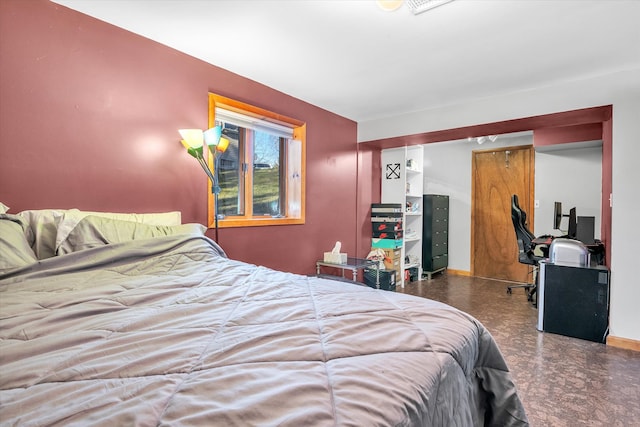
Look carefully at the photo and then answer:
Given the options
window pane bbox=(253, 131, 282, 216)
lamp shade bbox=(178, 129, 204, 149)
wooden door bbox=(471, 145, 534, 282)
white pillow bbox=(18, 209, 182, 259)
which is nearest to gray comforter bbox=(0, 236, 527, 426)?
white pillow bbox=(18, 209, 182, 259)

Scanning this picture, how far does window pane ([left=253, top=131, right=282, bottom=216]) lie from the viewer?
10.4ft

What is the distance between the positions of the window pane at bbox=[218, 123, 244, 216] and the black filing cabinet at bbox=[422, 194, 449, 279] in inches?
128

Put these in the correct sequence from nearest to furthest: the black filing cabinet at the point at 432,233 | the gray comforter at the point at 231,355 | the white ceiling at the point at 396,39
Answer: the gray comforter at the point at 231,355 < the white ceiling at the point at 396,39 < the black filing cabinet at the point at 432,233

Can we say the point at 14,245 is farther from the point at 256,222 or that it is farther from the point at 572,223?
the point at 572,223

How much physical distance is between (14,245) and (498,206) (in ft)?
18.6

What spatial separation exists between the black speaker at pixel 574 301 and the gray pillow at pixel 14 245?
367 centimetres

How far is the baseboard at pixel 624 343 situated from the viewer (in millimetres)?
2557

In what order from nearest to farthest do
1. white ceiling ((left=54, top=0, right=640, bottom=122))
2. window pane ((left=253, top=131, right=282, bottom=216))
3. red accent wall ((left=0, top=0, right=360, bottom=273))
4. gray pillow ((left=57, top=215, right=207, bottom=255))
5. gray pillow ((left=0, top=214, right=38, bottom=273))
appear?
gray pillow ((left=0, top=214, right=38, bottom=273))
gray pillow ((left=57, top=215, right=207, bottom=255))
red accent wall ((left=0, top=0, right=360, bottom=273))
white ceiling ((left=54, top=0, right=640, bottom=122))
window pane ((left=253, top=131, right=282, bottom=216))

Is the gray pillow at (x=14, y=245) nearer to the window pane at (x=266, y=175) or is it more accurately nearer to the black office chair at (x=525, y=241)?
the window pane at (x=266, y=175)

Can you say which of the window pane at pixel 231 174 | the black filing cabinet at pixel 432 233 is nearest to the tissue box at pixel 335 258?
the window pane at pixel 231 174

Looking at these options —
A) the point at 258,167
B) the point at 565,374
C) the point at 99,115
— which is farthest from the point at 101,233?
the point at 565,374

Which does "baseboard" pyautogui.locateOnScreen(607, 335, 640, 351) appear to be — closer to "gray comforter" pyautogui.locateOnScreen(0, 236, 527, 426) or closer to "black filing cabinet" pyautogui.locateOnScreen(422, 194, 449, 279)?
"gray comforter" pyautogui.locateOnScreen(0, 236, 527, 426)

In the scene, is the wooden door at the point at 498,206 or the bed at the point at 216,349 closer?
the bed at the point at 216,349

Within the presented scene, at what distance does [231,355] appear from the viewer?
752mm
